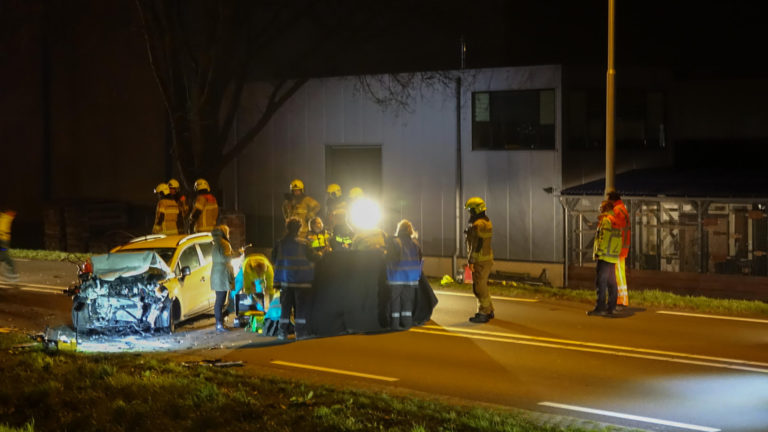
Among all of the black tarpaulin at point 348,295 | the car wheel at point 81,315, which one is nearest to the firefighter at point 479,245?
the black tarpaulin at point 348,295

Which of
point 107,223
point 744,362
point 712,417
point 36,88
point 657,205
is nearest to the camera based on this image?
point 712,417

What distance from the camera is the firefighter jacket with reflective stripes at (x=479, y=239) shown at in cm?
1590

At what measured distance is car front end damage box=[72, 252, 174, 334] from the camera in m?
14.3

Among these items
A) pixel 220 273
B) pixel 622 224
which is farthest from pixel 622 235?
pixel 220 273

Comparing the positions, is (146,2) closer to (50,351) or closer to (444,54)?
(444,54)

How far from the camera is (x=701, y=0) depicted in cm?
2923

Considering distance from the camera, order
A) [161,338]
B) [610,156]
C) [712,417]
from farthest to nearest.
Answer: [610,156]
[161,338]
[712,417]

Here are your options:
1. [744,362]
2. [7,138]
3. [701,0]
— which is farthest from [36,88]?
[744,362]

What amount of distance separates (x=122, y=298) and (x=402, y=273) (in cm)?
402

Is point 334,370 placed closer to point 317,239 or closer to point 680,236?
point 317,239

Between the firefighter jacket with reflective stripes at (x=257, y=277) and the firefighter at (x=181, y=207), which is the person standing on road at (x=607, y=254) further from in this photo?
the firefighter at (x=181, y=207)

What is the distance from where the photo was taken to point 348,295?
14984 mm

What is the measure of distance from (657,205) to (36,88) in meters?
24.6

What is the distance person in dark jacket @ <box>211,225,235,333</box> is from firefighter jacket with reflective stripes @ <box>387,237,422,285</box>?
2.45 meters
